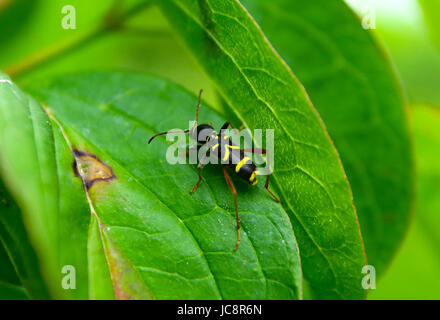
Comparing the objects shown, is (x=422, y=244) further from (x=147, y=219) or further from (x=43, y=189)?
(x=43, y=189)

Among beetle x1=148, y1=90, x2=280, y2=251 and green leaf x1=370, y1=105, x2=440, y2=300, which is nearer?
beetle x1=148, y1=90, x2=280, y2=251

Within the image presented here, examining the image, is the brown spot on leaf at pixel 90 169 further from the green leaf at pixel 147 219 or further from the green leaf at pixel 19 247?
the green leaf at pixel 19 247

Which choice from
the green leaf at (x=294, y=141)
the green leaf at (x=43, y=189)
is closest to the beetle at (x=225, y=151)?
the green leaf at (x=294, y=141)

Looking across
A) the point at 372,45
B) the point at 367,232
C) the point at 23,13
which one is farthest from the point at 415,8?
the point at 23,13

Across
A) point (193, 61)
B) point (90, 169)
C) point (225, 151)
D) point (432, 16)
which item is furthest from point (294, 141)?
point (432, 16)

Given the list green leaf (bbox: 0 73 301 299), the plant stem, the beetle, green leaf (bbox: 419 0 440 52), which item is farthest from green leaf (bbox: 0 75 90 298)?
green leaf (bbox: 419 0 440 52)

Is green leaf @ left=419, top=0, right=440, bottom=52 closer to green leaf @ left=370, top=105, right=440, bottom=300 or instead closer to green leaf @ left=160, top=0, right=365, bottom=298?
green leaf @ left=370, top=105, right=440, bottom=300

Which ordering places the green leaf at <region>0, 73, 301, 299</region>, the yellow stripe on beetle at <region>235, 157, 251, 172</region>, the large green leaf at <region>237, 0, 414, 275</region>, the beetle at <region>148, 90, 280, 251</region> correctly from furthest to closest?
the large green leaf at <region>237, 0, 414, 275</region>
the yellow stripe on beetle at <region>235, 157, 251, 172</region>
the beetle at <region>148, 90, 280, 251</region>
the green leaf at <region>0, 73, 301, 299</region>
